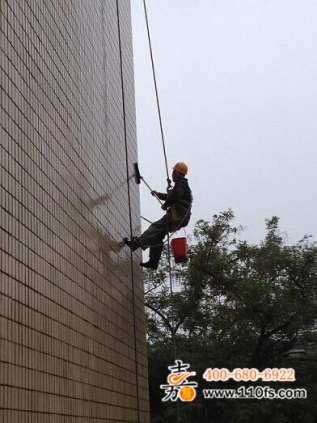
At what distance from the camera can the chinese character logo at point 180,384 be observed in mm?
17109

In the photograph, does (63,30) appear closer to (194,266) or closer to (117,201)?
(117,201)

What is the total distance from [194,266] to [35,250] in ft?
51.0

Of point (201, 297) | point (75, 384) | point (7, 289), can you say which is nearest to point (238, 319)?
point (201, 297)

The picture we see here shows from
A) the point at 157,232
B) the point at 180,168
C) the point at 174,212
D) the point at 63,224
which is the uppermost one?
the point at 180,168

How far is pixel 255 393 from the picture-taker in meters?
17.4

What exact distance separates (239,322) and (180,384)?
2391 millimetres

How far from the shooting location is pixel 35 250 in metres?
3.76

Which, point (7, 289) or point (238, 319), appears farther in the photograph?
point (238, 319)

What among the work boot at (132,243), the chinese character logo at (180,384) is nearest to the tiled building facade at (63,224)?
the work boot at (132,243)

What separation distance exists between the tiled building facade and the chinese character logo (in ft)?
33.0

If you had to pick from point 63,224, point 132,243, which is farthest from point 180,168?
point 63,224

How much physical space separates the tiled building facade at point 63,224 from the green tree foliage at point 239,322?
1058cm

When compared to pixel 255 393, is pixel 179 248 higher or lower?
higher

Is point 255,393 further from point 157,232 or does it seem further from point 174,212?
point 174,212
